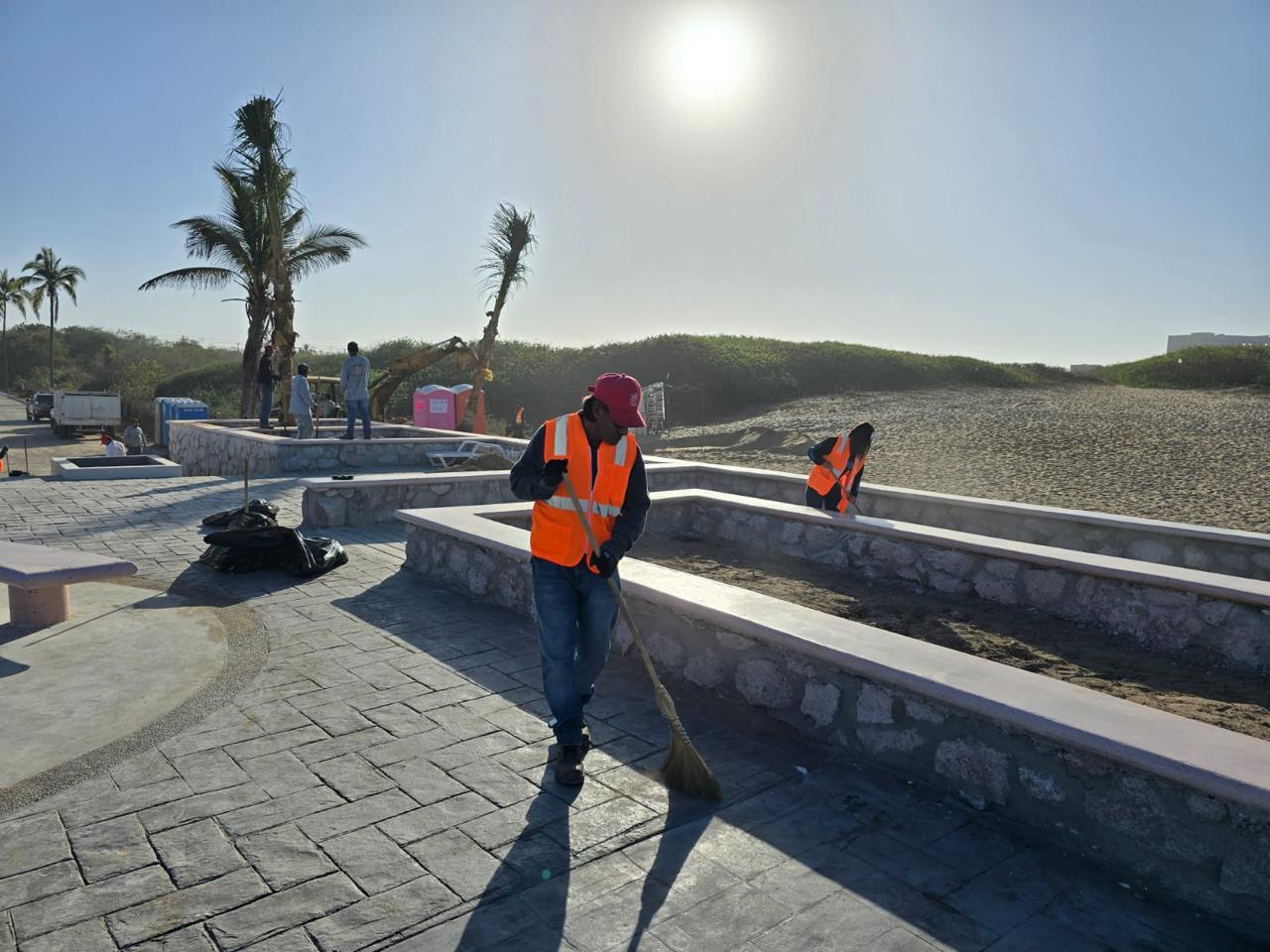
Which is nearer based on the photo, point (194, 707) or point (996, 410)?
point (194, 707)

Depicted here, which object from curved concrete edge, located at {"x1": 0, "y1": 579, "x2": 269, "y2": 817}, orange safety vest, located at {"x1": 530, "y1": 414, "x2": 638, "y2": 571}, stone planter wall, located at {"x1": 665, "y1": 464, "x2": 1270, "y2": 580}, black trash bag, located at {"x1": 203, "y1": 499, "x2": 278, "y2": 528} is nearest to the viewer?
curved concrete edge, located at {"x1": 0, "y1": 579, "x2": 269, "y2": 817}

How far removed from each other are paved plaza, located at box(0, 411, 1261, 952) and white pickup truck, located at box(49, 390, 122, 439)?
108 ft

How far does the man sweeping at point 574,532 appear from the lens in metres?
3.42

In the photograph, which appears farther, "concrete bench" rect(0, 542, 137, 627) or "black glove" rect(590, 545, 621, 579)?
"concrete bench" rect(0, 542, 137, 627)

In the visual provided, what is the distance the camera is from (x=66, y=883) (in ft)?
8.50

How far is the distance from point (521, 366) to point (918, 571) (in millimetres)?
34657

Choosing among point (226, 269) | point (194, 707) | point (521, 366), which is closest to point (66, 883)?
point (194, 707)

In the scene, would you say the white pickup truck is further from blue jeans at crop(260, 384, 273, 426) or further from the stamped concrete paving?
the stamped concrete paving

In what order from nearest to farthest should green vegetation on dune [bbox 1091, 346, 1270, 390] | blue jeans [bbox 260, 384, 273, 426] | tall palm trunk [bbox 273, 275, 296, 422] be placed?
blue jeans [bbox 260, 384, 273, 426] < tall palm trunk [bbox 273, 275, 296, 422] < green vegetation on dune [bbox 1091, 346, 1270, 390]

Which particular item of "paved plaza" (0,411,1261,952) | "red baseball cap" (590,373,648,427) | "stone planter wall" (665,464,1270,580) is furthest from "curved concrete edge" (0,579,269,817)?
"stone planter wall" (665,464,1270,580)

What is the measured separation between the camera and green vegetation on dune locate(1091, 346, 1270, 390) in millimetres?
28562

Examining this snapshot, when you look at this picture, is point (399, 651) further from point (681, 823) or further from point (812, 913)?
point (812, 913)

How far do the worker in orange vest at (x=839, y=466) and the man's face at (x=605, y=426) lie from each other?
14.3ft

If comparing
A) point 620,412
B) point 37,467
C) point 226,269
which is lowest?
point 37,467
